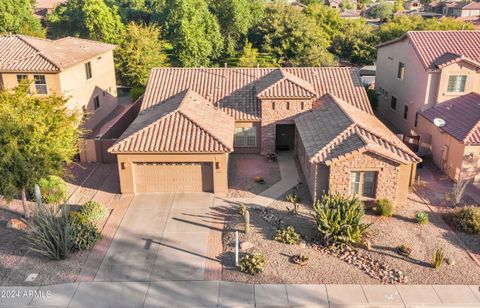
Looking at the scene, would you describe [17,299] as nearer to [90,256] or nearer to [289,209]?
[90,256]

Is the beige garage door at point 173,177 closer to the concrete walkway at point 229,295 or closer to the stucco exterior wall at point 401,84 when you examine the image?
the concrete walkway at point 229,295

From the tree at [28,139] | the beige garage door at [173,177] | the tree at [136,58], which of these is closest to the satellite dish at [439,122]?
the beige garage door at [173,177]

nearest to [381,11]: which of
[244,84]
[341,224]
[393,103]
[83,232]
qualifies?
[393,103]

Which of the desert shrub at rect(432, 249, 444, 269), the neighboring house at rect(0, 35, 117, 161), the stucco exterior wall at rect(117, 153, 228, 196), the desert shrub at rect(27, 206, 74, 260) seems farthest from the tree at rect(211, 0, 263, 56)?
the desert shrub at rect(432, 249, 444, 269)

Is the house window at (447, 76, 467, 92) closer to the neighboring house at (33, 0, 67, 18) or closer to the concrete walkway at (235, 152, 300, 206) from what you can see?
the concrete walkway at (235, 152, 300, 206)

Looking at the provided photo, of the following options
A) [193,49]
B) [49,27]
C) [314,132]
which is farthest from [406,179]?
[49,27]
